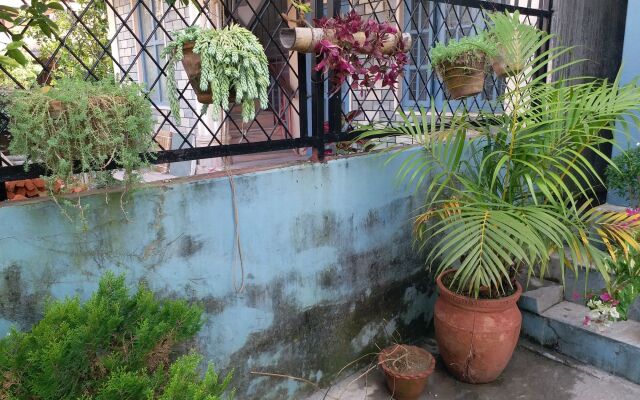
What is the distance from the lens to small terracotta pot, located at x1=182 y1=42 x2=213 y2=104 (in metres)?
1.79

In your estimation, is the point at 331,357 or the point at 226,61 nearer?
the point at 226,61

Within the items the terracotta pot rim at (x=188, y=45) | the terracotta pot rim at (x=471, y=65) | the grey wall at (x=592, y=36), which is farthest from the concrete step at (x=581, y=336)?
the terracotta pot rim at (x=188, y=45)

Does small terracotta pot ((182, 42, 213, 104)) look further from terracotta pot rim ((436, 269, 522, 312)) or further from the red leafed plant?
terracotta pot rim ((436, 269, 522, 312))

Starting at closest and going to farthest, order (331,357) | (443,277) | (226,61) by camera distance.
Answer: (226,61)
(331,357)
(443,277)

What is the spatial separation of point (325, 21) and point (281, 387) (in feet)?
5.83

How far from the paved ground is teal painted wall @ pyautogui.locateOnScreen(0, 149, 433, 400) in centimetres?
18

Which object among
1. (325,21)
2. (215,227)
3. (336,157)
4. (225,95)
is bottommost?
(215,227)

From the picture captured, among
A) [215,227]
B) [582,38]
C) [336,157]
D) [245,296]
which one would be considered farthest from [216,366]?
[582,38]

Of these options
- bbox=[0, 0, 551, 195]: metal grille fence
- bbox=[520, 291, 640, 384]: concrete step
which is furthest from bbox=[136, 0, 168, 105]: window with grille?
bbox=[520, 291, 640, 384]: concrete step

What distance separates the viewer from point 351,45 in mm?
2193

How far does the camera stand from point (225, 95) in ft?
5.93

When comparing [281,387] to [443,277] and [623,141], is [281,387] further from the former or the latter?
[623,141]

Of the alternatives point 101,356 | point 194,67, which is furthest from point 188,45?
point 101,356

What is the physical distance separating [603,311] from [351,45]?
204 centimetres
